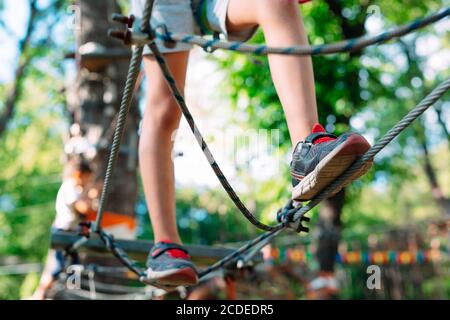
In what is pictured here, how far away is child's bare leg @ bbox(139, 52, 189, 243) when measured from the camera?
1.90 meters

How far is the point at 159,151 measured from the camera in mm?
1901

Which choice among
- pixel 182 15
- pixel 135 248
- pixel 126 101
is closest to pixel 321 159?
pixel 126 101

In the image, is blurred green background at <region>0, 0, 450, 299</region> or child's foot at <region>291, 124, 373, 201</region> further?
blurred green background at <region>0, 0, 450, 299</region>

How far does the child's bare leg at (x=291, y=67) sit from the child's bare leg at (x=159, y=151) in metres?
0.45

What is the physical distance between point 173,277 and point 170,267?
3 centimetres

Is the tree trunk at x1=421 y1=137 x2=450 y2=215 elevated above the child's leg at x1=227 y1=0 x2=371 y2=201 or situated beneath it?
elevated above

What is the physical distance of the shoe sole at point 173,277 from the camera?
175 cm

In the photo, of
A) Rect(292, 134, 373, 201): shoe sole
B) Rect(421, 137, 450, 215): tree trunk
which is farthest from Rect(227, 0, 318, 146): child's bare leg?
Rect(421, 137, 450, 215): tree trunk

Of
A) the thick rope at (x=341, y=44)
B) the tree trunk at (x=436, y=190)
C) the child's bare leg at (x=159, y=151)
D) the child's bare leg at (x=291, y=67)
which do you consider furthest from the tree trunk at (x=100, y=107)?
the tree trunk at (x=436, y=190)

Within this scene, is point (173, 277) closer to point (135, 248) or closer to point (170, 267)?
point (170, 267)

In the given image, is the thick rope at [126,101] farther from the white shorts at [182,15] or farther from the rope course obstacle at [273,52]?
the white shorts at [182,15]

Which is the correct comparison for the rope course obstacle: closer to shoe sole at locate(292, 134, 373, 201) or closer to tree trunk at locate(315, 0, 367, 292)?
shoe sole at locate(292, 134, 373, 201)

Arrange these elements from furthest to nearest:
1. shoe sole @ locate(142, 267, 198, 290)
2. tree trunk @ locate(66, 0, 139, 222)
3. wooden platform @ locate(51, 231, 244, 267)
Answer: tree trunk @ locate(66, 0, 139, 222) → wooden platform @ locate(51, 231, 244, 267) → shoe sole @ locate(142, 267, 198, 290)
